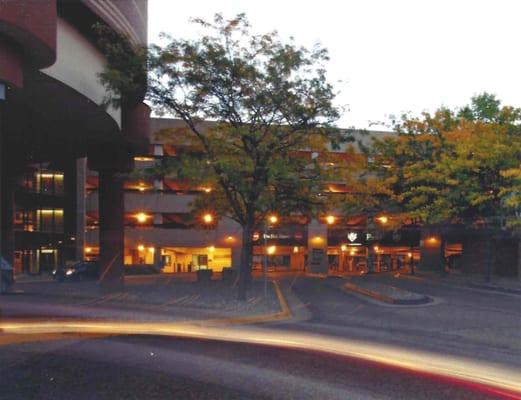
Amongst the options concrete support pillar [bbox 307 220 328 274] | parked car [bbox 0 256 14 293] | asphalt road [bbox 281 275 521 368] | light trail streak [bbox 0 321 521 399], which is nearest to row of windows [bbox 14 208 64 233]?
concrete support pillar [bbox 307 220 328 274]

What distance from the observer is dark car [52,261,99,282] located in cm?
4016

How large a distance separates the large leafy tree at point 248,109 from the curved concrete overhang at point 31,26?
7.71m

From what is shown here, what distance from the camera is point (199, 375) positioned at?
1035cm

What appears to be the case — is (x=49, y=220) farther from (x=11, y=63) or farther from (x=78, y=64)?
(x=11, y=63)

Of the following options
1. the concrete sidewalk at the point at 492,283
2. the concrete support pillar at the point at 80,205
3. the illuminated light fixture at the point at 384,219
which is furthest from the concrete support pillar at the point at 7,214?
the concrete sidewalk at the point at 492,283

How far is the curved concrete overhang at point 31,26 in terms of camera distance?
13.4 meters

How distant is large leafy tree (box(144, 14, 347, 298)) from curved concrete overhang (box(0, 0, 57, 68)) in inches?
303

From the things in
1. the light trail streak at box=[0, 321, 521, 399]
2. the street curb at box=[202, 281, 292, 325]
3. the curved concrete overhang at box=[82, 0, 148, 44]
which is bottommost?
the street curb at box=[202, 281, 292, 325]

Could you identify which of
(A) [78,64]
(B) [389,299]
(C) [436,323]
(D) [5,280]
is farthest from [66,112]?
(C) [436,323]

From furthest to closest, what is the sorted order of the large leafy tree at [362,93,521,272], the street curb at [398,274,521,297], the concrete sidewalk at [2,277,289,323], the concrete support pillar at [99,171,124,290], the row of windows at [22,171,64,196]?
the row of windows at [22,171,64,196]
the large leafy tree at [362,93,521,272]
the concrete support pillar at [99,171,124,290]
the street curb at [398,274,521,297]
the concrete sidewalk at [2,277,289,323]

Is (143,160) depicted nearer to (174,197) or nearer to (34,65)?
(174,197)

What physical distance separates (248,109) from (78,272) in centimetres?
2301

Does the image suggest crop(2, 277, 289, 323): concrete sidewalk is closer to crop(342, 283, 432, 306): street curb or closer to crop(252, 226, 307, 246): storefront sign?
crop(342, 283, 432, 306): street curb

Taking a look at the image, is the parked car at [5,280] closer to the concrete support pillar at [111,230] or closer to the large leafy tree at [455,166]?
the concrete support pillar at [111,230]
